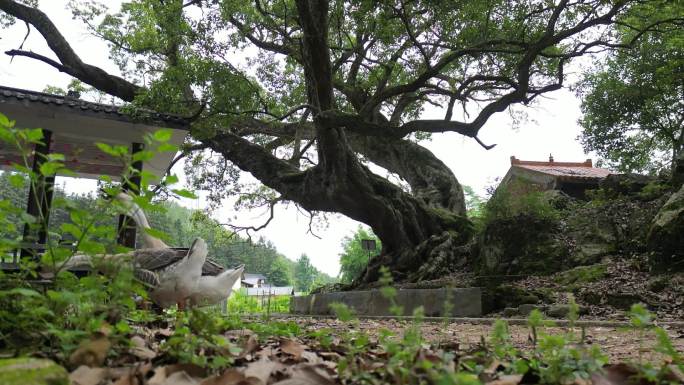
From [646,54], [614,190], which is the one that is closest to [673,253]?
[614,190]

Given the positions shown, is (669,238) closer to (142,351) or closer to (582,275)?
(582,275)

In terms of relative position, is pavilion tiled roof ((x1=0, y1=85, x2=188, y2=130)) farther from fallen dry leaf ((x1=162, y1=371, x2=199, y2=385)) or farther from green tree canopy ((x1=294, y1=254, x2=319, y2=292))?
green tree canopy ((x1=294, y1=254, x2=319, y2=292))

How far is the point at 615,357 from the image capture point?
2.75 metres

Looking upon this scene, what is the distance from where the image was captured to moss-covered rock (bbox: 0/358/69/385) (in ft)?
4.06

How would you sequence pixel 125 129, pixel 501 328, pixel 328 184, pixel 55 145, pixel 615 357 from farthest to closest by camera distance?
1. pixel 328 184
2. pixel 55 145
3. pixel 125 129
4. pixel 615 357
5. pixel 501 328

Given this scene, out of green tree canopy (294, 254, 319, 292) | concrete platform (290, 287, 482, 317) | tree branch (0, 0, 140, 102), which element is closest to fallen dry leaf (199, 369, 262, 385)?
concrete platform (290, 287, 482, 317)

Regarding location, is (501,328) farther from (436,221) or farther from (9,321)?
(436,221)

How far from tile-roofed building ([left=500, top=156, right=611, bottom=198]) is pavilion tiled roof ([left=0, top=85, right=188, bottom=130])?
682cm

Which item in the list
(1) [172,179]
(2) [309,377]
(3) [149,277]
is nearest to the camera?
(2) [309,377]

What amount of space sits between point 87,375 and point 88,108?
698 cm

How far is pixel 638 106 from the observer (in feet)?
50.7

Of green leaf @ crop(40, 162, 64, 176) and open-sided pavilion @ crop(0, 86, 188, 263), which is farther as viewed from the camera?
open-sided pavilion @ crop(0, 86, 188, 263)

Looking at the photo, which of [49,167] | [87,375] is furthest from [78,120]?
[87,375]

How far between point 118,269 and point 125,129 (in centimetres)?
739
